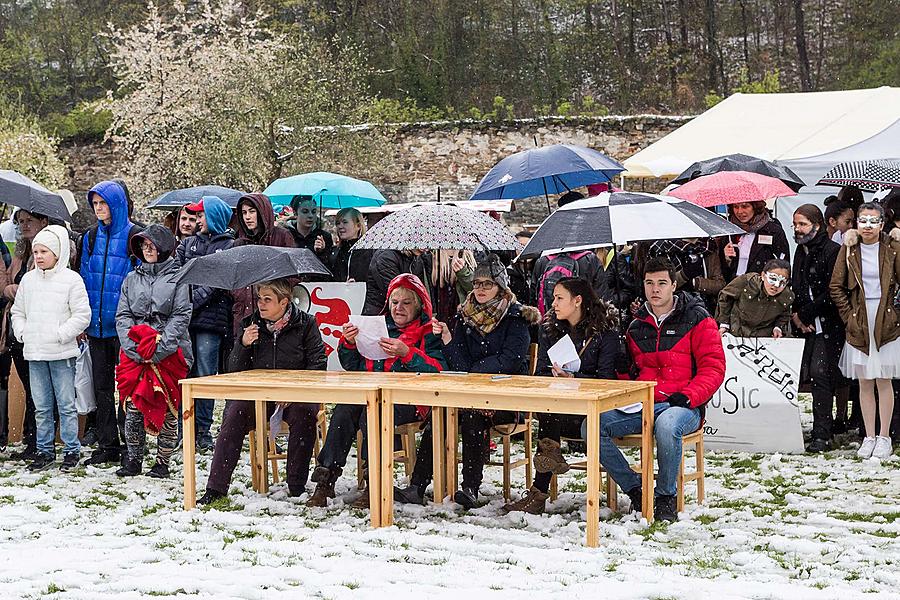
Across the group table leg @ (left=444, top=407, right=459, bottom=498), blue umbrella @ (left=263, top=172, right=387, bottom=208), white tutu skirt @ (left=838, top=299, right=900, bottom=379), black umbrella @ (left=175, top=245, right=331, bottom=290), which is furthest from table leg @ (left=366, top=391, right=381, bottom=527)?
blue umbrella @ (left=263, top=172, right=387, bottom=208)

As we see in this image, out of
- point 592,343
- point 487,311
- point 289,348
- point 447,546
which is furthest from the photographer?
point 289,348

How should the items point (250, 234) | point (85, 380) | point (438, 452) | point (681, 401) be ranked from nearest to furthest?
point (681, 401) → point (438, 452) → point (85, 380) → point (250, 234)

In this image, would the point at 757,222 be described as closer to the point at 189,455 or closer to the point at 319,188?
the point at 319,188

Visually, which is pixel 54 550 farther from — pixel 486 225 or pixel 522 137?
pixel 522 137

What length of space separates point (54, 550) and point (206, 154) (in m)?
13.1

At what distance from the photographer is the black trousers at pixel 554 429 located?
21.2 ft

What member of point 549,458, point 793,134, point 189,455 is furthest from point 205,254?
point 793,134

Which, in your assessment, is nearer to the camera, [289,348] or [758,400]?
[289,348]

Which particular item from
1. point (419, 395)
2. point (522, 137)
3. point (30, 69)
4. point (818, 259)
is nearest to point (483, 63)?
point (522, 137)

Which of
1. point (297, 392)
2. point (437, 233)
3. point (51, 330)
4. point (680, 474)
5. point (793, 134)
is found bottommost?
point (680, 474)

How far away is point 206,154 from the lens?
59.3ft

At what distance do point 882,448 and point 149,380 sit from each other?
15.5 feet

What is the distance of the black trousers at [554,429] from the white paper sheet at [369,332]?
0.98m

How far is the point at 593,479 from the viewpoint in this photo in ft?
18.4
